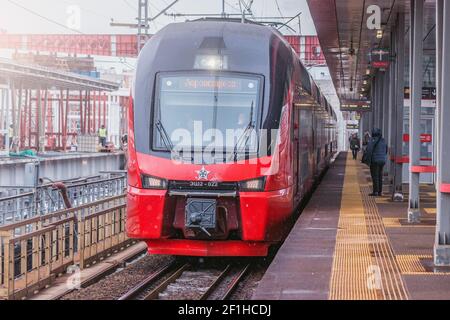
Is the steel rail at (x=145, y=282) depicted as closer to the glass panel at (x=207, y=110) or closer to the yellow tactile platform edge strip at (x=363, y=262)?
the glass panel at (x=207, y=110)

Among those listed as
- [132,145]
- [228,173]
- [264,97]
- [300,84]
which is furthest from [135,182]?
[300,84]

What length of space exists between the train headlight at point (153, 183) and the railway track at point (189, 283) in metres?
1.18

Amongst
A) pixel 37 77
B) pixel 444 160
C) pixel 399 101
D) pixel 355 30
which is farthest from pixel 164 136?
pixel 37 77

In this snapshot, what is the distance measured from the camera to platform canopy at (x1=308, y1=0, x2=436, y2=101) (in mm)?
18828

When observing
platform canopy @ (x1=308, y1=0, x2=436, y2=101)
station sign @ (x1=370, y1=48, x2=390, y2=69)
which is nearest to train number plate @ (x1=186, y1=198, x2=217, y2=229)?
platform canopy @ (x1=308, y1=0, x2=436, y2=101)

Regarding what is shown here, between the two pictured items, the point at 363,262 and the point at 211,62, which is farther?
the point at 211,62

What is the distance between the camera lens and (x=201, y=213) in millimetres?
10734

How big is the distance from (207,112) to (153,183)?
1.19 m

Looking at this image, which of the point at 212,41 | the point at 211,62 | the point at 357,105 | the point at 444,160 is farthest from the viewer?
the point at 357,105

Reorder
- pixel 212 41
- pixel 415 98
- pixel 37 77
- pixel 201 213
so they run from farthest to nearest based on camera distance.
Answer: pixel 37 77 < pixel 415 98 < pixel 212 41 < pixel 201 213

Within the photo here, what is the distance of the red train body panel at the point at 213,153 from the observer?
10.8 m

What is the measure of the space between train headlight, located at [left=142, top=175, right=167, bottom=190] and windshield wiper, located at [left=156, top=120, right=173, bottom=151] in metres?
0.44

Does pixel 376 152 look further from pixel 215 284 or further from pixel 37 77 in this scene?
pixel 37 77
